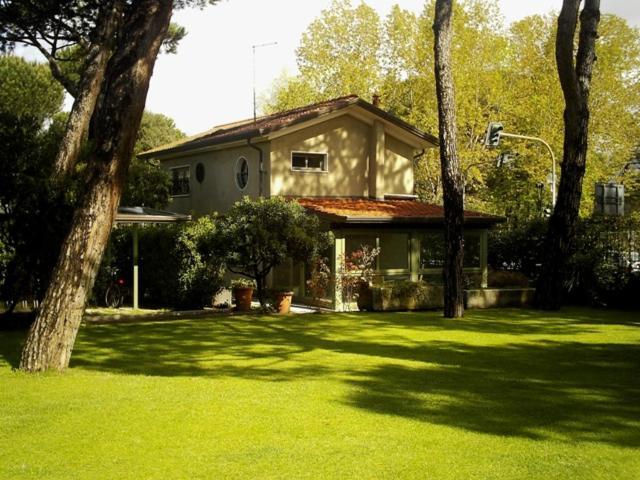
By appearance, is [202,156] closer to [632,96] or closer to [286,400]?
[286,400]

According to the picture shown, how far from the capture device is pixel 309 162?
84.5 feet

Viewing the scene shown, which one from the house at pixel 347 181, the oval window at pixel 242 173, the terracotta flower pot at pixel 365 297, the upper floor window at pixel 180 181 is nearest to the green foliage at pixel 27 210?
the house at pixel 347 181

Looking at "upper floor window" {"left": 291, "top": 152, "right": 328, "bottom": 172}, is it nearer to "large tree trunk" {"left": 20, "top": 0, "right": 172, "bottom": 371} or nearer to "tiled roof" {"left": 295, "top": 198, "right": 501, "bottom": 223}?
"tiled roof" {"left": 295, "top": 198, "right": 501, "bottom": 223}

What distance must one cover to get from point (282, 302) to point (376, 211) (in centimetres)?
439

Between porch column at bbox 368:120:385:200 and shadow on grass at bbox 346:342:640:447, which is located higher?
porch column at bbox 368:120:385:200

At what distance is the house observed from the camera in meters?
23.7

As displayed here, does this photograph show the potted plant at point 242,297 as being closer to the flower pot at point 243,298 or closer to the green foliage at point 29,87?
the flower pot at point 243,298

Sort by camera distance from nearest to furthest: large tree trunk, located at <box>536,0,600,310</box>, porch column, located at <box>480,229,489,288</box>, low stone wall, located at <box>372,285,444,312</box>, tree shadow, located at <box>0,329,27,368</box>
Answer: tree shadow, located at <box>0,329,27,368</box>, large tree trunk, located at <box>536,0,600,310</box>, low stone wall, located at <box>372,285,444,312</box>, porch column, located at <box>480,229,489,288</box>

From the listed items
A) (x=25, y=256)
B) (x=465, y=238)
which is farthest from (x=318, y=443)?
(x=465, y=238)

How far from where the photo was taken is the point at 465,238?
25.3 meters

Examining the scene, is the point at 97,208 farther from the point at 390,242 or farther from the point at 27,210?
the point at 390,242

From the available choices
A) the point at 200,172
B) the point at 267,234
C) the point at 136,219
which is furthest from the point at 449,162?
the point at 200,172

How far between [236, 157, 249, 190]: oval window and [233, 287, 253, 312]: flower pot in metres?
5.47

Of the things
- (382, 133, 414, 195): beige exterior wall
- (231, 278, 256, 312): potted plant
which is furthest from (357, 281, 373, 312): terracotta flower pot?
(382, 133, 414, 195): beige exterior wall
